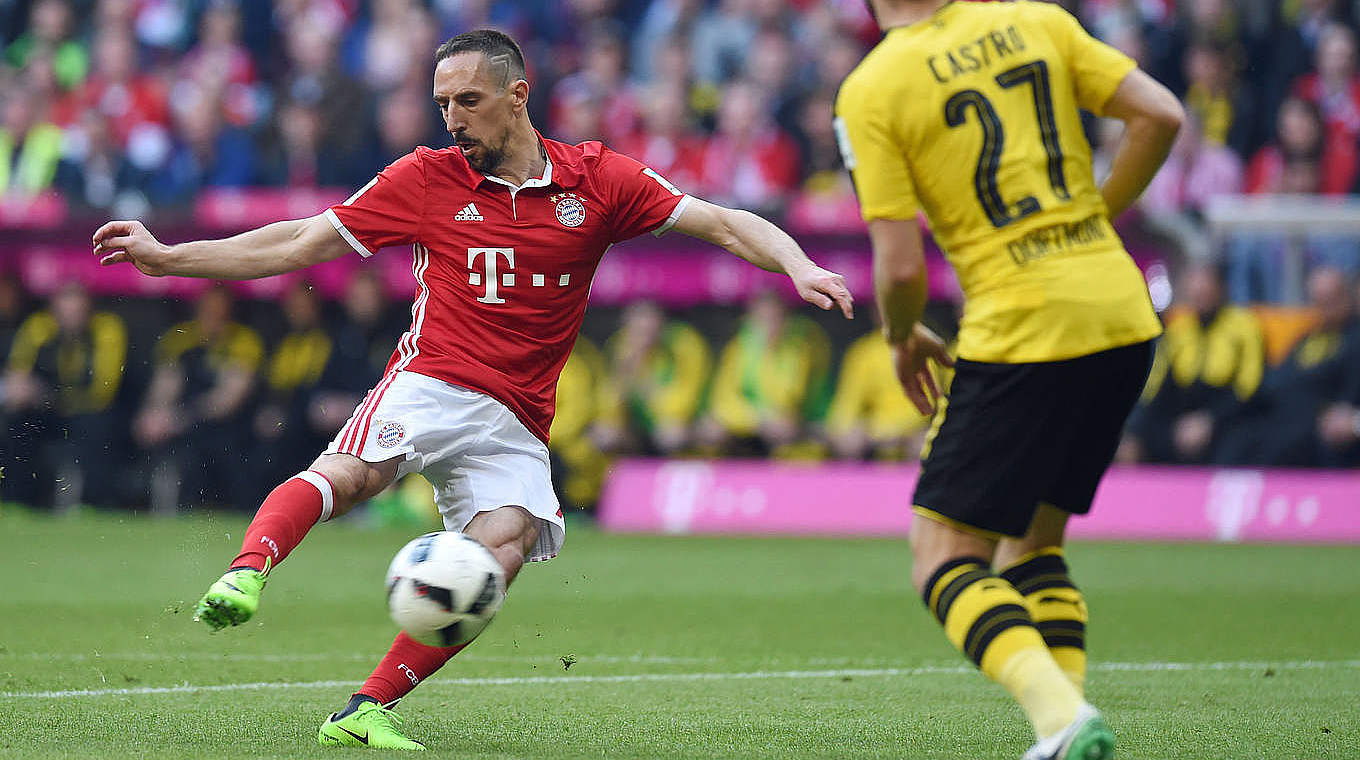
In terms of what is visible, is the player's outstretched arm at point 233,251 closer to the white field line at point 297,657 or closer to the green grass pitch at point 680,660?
the green grass pitch at point 680,660

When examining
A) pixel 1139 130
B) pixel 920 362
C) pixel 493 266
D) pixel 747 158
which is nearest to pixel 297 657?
pixel 493 266

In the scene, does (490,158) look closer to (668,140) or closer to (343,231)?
(343,231)

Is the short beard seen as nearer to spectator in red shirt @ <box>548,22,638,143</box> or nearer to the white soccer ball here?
the white soccer ball

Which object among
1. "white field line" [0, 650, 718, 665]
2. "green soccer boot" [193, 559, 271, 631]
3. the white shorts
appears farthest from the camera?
"white field line" [0, 650, 718, 665]

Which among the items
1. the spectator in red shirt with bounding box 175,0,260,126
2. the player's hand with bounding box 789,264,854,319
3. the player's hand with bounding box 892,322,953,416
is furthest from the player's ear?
the spectator in red shirt with bounding box 175,0,260,126

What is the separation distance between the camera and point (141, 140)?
58.7 ft

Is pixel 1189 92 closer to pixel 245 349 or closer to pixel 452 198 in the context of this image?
pixel 245 349

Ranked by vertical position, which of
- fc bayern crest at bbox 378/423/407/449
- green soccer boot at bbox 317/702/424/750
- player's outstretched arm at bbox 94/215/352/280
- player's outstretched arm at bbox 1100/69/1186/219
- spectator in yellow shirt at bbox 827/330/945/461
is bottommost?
spectator in yellow shirt at bbox 827/330/945/461

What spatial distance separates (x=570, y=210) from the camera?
19.3 ft

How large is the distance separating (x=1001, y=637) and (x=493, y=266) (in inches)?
86.0

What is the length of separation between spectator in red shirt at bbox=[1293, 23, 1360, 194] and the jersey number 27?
11776mm

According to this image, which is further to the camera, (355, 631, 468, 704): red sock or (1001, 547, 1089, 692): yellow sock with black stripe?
(355, 631, 468, 704): red sock

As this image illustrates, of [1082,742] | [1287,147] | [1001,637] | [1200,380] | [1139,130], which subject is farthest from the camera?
[1287,147]

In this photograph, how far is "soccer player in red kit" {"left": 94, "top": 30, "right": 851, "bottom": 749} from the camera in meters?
5.67
